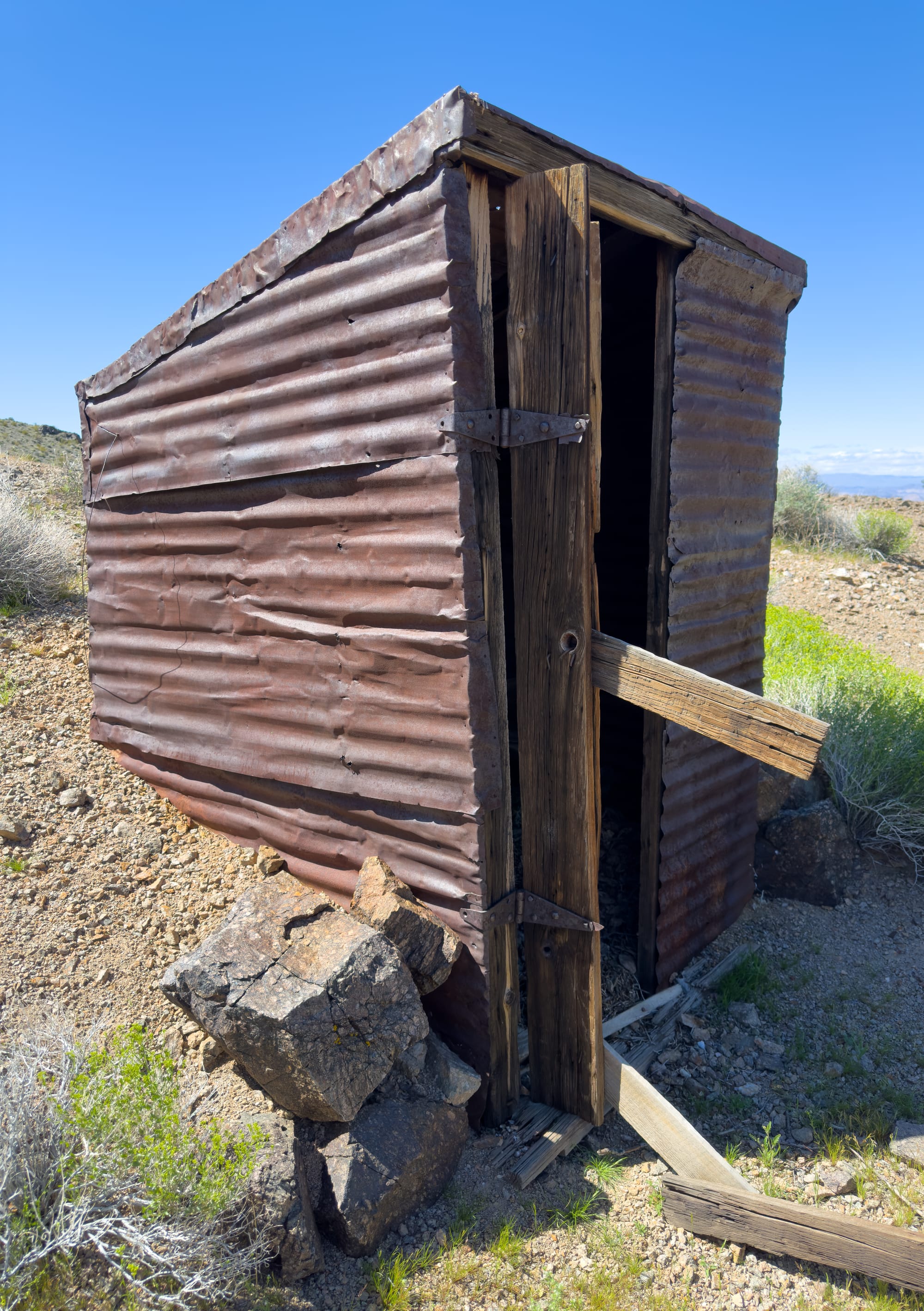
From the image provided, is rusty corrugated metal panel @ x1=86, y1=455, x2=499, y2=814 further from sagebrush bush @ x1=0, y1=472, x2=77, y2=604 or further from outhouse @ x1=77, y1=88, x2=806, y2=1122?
sagebrush bush @ x1=0, y1=472, x2=77, y2=604

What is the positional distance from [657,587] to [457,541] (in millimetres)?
1444

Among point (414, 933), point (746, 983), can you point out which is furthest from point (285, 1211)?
point (746, 983)

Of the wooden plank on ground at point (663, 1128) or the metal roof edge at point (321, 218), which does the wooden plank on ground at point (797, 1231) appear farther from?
the metal roof edge at point (321, 218)

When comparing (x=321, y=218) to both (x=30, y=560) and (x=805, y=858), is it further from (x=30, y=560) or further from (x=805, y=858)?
(x=30, y=560)

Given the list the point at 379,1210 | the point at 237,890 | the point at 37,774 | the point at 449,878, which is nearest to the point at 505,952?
the point at 449,878

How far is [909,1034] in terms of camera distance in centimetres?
407

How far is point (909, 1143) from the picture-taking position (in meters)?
3.31

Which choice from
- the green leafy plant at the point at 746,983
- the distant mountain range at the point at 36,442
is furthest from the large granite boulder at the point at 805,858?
the distant mountain range at the point at 36,442

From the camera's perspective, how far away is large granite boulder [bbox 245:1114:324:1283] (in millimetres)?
2439

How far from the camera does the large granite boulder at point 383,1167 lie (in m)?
2.61

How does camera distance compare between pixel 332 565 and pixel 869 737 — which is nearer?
pixel 332 565

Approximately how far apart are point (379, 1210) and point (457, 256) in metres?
3.23

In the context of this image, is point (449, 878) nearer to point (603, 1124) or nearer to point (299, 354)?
point (603, 1124)

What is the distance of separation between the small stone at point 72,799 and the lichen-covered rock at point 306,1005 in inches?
74.4
